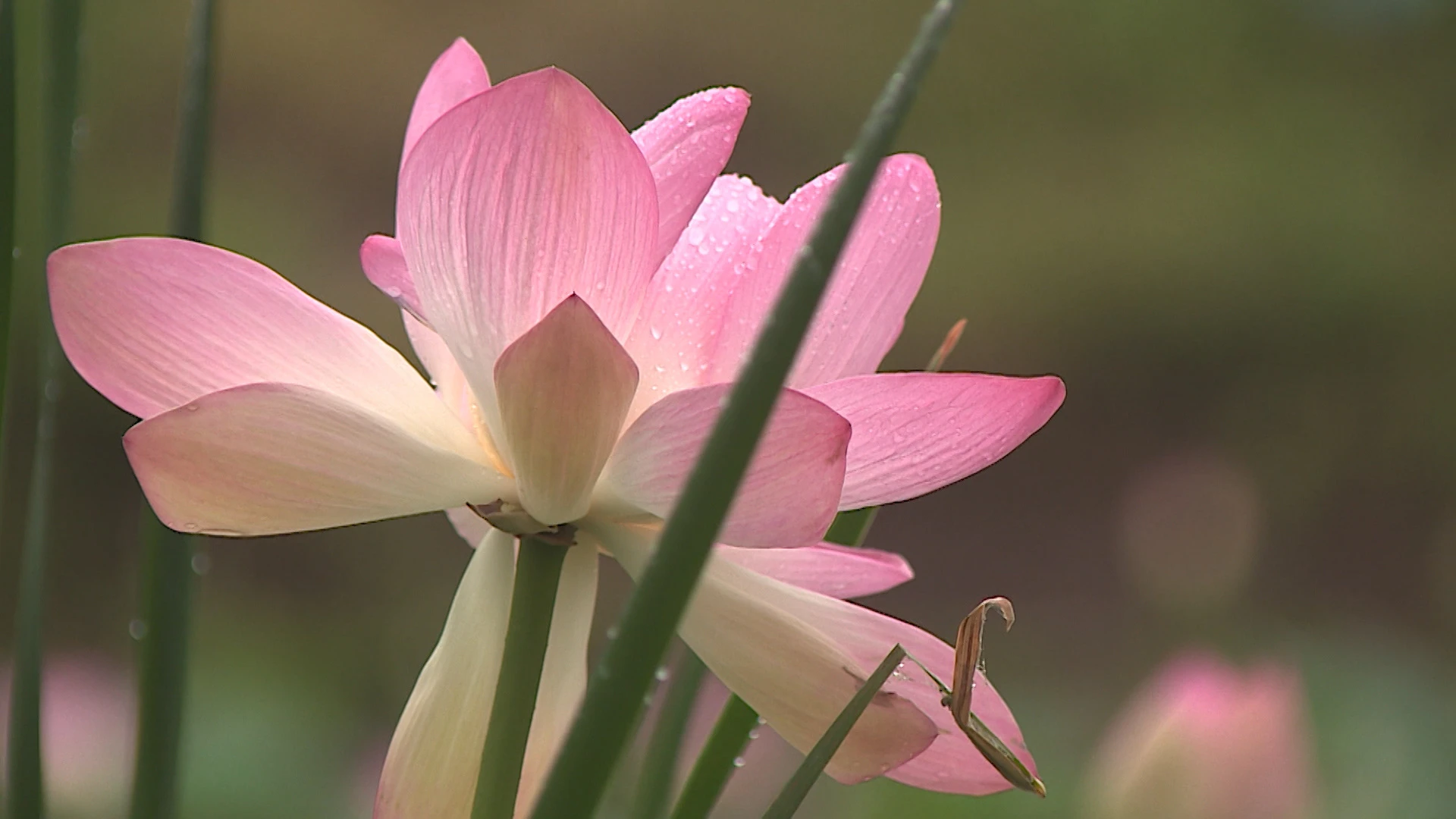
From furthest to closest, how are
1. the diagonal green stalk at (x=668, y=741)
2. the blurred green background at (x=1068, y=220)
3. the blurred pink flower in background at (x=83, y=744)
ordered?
the blurred green background at (x=1068, y=220) → the blurred pink flower in background at (x=83, y=744) → the diagonal green stalk at (x=668, y=741)

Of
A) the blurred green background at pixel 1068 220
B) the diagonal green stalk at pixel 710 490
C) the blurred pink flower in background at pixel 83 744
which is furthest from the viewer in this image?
the blurred green background at pixel 1068 220

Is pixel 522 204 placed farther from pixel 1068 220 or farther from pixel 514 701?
pixel 1068 220

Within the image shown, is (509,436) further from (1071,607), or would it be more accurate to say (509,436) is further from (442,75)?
(1071,607)

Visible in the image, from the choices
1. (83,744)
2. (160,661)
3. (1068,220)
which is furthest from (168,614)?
(1068,220)

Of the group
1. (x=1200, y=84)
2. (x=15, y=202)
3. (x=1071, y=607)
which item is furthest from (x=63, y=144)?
(x=1200, y=84)

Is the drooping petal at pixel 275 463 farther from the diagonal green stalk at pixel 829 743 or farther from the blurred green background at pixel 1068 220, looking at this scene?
the blurred green background at pixel 1068 220

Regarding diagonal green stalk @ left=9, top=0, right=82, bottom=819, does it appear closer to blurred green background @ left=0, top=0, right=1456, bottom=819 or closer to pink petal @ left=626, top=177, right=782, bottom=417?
pink petal @ left=626, top=177, right=782, bottom=417

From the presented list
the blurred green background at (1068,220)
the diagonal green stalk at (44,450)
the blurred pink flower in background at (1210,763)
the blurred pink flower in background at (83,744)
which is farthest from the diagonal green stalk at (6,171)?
the blurred green background at (1068,220)
